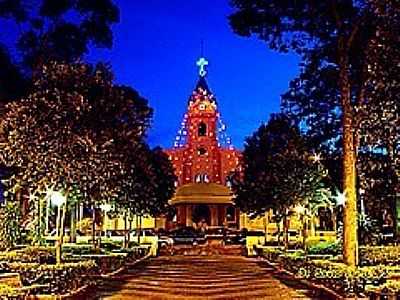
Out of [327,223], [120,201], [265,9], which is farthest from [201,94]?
[265,9]

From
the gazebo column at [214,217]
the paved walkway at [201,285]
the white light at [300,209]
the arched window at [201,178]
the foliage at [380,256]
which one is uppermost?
the arched window at [201,178]

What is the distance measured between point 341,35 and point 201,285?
726 centimetres

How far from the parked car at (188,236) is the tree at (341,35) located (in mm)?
28077

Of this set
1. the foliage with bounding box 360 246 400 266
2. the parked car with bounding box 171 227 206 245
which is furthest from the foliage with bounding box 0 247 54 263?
the parked car with bounding box 171 227 206 245

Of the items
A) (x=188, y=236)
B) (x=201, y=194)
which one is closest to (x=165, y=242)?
(x=188, y=236)

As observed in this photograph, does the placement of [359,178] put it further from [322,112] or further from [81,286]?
[81,286]

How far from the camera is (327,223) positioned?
53906 millimetres

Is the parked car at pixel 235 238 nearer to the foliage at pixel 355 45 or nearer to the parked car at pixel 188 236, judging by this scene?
the parked car at pixel 188 236

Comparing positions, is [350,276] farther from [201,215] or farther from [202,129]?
[202,129]

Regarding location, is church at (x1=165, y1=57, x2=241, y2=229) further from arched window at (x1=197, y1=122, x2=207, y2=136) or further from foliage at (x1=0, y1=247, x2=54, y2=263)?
foliage at (x1=0, y1=247, x2=54, y2=263)

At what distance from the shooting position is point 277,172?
31.6 m

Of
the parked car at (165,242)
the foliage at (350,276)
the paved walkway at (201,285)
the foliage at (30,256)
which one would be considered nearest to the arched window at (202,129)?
the parked car at (165,242)

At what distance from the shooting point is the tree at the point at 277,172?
2962 centimetres

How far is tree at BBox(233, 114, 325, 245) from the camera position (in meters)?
29.6
